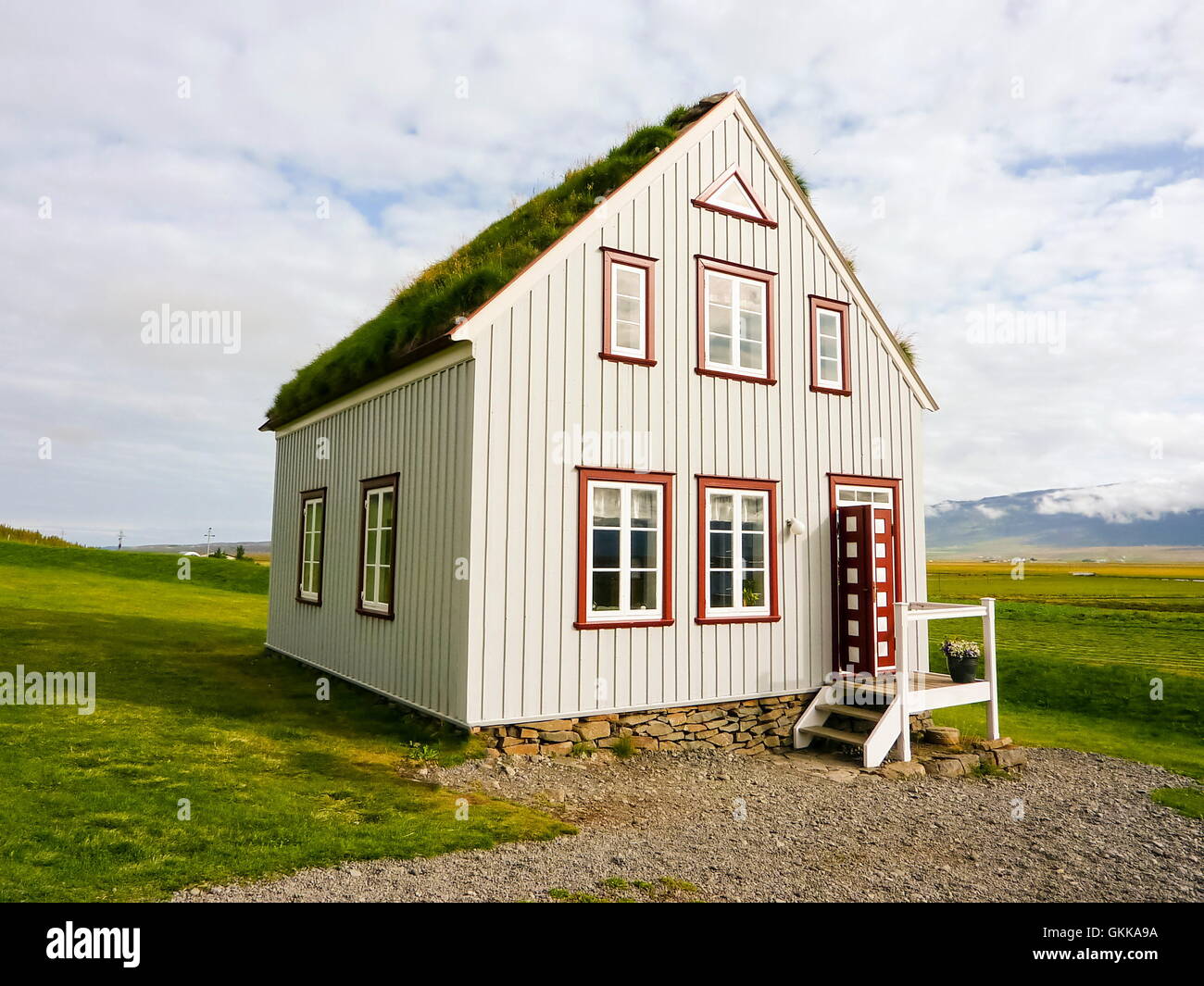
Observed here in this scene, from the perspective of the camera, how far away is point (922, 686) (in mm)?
11367

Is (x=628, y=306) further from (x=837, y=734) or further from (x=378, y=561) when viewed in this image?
(x=837, y=734)

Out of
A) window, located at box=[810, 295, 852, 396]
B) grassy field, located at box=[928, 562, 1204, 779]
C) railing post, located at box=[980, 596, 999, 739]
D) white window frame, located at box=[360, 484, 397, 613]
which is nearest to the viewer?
white window frame, located at box=[360, 484, 397, 613]

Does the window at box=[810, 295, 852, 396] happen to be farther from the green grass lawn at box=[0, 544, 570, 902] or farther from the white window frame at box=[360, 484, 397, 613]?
the green grass lawn at box=[0, 544, 570, 902]

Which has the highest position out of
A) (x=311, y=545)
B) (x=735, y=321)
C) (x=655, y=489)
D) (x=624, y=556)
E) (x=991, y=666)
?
(x=735, y=321)

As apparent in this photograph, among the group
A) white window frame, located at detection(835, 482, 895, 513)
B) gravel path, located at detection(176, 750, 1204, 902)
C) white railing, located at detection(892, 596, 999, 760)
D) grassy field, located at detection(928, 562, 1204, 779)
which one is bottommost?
grassy field, located at detection(928, 562, 1204, 779)

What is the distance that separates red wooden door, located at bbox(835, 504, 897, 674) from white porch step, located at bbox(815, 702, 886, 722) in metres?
0.62

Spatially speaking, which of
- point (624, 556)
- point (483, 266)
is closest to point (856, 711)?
point (624, 556)

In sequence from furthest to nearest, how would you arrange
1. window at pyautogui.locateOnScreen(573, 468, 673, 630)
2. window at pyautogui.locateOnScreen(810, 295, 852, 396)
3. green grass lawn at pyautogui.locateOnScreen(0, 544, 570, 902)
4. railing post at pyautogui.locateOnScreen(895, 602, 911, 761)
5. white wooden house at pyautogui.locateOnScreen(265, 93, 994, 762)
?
window at pyautogui.locateOnScreen(810, 295, 852, 396) → railing post at pyautogui.locateOnScreen(895, 602, 911, 761) → window at pyautogui.locateOnScreen(573, 468, 673, 630) → white wooden house at pyautogui.locateOnScreen(265, 93, 994, 762) → green grass lawn at pyautogui.locateOnScreen(0, 544, 570, 902)

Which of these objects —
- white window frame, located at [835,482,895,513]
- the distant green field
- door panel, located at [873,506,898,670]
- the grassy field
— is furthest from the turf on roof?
the distant green field

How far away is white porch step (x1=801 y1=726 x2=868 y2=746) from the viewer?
10.6m

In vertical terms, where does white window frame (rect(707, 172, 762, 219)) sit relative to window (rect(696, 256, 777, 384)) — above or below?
above

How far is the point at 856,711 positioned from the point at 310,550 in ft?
32.4

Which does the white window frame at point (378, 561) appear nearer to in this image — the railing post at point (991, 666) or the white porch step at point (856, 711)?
the white porch step at point (856, 711)

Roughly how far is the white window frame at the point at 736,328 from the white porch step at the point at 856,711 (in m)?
4.89
